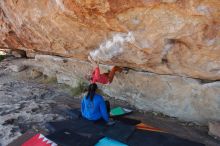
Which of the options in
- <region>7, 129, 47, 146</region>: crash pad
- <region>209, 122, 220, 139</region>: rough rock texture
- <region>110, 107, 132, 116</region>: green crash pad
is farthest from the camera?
<region>110, 107, 132, 116</region>: green crash pad

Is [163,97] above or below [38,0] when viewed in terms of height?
below

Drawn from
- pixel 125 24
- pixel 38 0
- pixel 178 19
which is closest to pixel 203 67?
pixel 178 19

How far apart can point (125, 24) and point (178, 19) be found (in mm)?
800

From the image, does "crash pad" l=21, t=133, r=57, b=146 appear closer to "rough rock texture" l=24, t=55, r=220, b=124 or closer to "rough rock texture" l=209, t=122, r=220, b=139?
"rough rock texture" l=24, t=55, r=220, b=124

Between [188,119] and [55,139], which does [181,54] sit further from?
[55,139]

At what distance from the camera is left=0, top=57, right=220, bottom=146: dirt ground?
4.98 meters

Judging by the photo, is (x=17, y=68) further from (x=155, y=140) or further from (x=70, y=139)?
(x=155, y=140)

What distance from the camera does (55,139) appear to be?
453 centimetres

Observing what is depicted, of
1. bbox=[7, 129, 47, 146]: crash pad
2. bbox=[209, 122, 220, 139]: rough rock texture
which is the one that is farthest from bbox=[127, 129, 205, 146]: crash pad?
bbox=[7, 129, 47, 146]: crash pad

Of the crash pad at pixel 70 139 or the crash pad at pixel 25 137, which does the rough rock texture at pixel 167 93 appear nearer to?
the crash pad at pixel 70 139

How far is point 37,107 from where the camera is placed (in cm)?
620

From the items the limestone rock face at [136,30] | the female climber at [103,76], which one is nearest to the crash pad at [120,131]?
the female climber at [103,76]

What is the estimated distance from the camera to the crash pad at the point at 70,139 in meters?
4.41

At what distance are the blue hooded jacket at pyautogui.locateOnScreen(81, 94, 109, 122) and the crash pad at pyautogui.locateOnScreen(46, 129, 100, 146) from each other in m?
0.48
